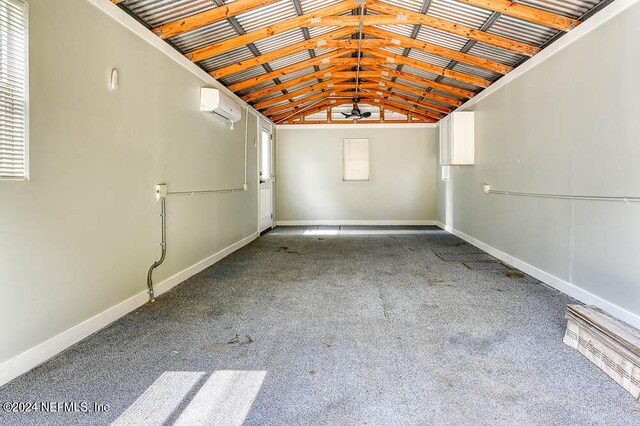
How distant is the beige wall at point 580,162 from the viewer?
2.77m

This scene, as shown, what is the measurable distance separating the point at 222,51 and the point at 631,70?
3.80m

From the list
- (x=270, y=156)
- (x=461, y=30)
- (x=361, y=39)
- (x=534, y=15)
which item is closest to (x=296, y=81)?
(x=361, y=39)

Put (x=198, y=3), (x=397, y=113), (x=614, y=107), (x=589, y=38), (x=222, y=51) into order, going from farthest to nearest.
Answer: (x=397, y=113)
(x=222, y=51)
(x=198, y=3)
(x=589, y=38)
(x=614, y=107)

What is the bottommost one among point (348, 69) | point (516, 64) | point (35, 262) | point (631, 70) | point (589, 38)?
point (35, 262)

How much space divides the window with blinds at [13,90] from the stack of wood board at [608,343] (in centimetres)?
333

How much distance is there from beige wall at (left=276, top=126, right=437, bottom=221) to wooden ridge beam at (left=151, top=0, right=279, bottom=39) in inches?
225

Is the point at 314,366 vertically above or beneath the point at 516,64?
beneath

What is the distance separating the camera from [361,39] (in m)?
4.99

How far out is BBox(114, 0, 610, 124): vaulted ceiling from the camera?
3.49 m

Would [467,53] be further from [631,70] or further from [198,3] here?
[198,3]

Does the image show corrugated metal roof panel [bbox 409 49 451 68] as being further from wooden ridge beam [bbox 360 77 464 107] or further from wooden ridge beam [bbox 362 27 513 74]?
wooden ridge beam [bbox 360 77 464 107]

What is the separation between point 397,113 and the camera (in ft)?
30.2

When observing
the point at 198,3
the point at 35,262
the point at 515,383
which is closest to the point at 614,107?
the point at 515,383

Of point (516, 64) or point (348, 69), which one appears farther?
point (348, 69)
